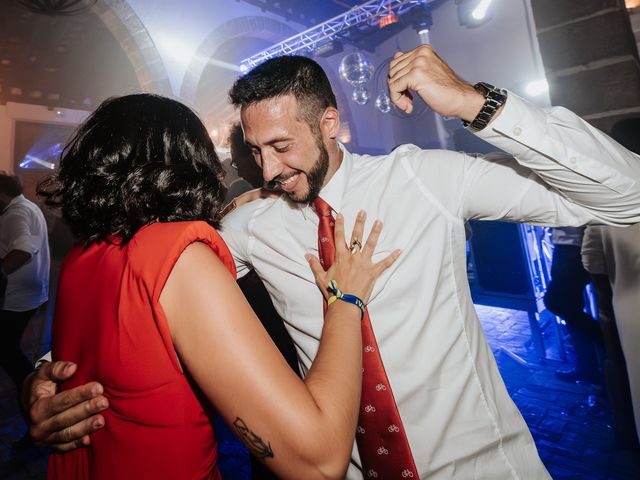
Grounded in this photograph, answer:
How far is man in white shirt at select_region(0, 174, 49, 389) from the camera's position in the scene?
3150 millimetres

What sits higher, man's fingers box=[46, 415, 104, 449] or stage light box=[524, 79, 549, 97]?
stage light box=[524, 79, 549, 97]

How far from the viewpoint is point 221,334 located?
2.15 feet

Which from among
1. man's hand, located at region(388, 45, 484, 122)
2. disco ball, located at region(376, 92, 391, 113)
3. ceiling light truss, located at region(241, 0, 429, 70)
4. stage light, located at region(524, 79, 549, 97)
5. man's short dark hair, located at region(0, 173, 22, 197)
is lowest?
man's hand, located at region(388, 45, 484, 122)

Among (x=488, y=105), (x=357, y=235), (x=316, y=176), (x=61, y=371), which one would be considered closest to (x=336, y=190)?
(x=316, y=176)

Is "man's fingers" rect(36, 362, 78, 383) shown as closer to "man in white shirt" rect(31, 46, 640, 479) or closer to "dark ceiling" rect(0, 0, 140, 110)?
"man in white shirt" rect(31, 46, 640, 479)

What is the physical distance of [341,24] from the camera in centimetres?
805

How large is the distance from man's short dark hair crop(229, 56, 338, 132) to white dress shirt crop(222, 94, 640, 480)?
0.90 ft

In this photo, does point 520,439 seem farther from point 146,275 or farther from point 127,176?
point 127,176

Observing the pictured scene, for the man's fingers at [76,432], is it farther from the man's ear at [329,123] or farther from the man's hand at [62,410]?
the man's ear at [329,123]

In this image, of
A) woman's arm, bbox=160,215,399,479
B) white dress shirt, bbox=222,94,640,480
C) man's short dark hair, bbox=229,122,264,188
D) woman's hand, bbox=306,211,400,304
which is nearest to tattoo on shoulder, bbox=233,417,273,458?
woman's arm, bbox=160,215,399,479

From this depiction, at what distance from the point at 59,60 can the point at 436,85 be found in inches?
309

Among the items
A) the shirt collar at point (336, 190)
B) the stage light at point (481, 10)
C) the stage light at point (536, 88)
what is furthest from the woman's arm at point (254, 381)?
the stage light at point (481, 10)

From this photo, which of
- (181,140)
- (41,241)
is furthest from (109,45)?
(181,140)

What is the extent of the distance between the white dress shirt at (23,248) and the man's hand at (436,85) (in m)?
3.71
